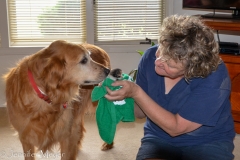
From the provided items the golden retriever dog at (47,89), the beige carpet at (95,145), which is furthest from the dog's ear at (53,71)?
the beige carpet at (95,145)

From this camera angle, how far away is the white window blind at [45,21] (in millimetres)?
3365

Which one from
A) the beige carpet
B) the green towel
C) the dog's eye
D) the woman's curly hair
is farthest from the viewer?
the beige carpet

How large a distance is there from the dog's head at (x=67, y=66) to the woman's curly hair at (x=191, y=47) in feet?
1.82

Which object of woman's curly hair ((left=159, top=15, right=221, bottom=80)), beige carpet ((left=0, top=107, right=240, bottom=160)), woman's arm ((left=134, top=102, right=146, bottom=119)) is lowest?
beige carpet ((left=0, top=107, right=240, bottom=160))

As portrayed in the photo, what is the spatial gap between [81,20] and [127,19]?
44cm

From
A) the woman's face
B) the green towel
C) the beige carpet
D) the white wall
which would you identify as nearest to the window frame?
the white wall

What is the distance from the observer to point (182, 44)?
1553mm

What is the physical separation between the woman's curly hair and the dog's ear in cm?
58

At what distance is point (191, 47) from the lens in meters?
1.55

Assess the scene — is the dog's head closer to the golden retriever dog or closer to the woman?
the golden retriever dog

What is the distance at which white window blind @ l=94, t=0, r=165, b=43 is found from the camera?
343 cm

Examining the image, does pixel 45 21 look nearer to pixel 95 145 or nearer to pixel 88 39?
pixel 88 39

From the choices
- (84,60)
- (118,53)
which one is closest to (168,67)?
(84,60)

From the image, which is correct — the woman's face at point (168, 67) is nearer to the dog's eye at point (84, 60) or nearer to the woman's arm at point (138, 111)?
the woman's arm at point (138, 111)
